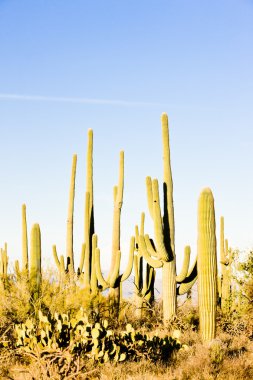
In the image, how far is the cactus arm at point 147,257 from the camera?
53.4 ft

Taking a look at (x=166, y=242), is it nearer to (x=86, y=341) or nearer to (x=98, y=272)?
(x=98, y=272)

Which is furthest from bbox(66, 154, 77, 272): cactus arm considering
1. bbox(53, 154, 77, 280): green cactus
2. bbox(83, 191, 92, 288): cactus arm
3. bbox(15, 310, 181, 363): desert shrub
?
bbox(15, 310, 181, 363): desert shrub

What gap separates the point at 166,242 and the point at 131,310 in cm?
381

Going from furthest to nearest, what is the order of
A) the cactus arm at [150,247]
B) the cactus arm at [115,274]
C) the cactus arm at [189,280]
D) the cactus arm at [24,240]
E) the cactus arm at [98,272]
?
the cactus arm at [24,240]
the cactus arm at [115,274]
the cactus arm at [98,272]
the cactus arm at [150,247]
the cactus arm at [189,280]

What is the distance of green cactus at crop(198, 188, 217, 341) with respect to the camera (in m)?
13.4

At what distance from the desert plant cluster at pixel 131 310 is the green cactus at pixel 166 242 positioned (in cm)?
3

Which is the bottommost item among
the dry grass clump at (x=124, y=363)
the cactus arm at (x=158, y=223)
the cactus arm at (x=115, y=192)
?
the dry grass clump at (x=124, y=363)

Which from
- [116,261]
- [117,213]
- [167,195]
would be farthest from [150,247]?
[117,213]

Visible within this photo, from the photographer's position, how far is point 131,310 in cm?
1875

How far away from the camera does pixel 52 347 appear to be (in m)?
9.33

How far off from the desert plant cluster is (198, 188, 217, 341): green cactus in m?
0.03

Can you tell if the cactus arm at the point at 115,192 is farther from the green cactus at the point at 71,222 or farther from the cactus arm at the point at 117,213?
the green cactus at the point at 71,222

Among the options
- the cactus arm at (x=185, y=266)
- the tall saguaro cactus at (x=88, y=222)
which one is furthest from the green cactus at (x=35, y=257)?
the cactus arm at (x=185, y=266)

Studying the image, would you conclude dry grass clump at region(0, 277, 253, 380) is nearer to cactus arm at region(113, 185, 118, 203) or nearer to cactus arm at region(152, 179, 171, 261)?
cactus arm at region(152, 179, 171, 261)
